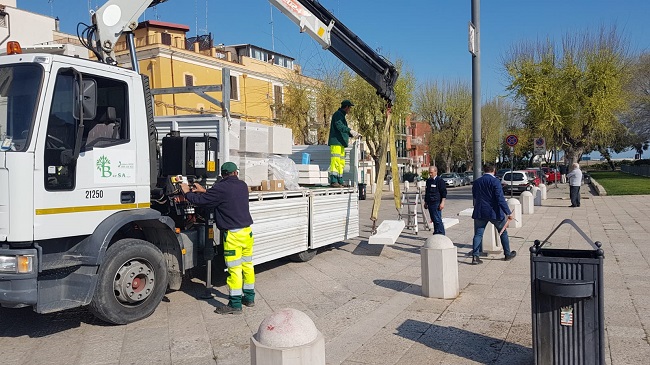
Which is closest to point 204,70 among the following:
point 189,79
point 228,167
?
point 189,79

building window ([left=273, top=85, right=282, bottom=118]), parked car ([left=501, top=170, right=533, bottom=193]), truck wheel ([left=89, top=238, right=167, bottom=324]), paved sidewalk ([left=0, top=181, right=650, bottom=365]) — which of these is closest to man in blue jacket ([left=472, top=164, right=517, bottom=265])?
paved sidewalk ([left=0, top=181, right=650, bottom=365])

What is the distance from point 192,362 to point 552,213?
16574 mm

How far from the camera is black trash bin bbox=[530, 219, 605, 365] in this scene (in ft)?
13.6

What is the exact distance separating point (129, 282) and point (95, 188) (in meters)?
1.11

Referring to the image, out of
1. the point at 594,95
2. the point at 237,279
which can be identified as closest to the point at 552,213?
the point at 594,95

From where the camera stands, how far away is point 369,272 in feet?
30.6

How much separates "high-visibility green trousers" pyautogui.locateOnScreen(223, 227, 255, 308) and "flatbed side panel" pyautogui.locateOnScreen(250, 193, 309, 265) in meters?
1.07

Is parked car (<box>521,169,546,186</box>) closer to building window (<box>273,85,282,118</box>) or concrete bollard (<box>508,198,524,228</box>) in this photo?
building window (<box>273,85,282,118</box>)

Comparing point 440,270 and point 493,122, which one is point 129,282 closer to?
point 440,270

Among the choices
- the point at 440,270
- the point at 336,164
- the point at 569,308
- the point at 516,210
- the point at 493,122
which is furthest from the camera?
Answer: the point at 493,122

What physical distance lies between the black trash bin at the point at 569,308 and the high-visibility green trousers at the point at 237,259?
3.47 meters

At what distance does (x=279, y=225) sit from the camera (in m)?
8.48

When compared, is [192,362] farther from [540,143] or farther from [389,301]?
[540,143]

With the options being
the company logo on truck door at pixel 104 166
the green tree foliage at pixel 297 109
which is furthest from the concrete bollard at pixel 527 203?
the green tree foliage at pixel 297 109
